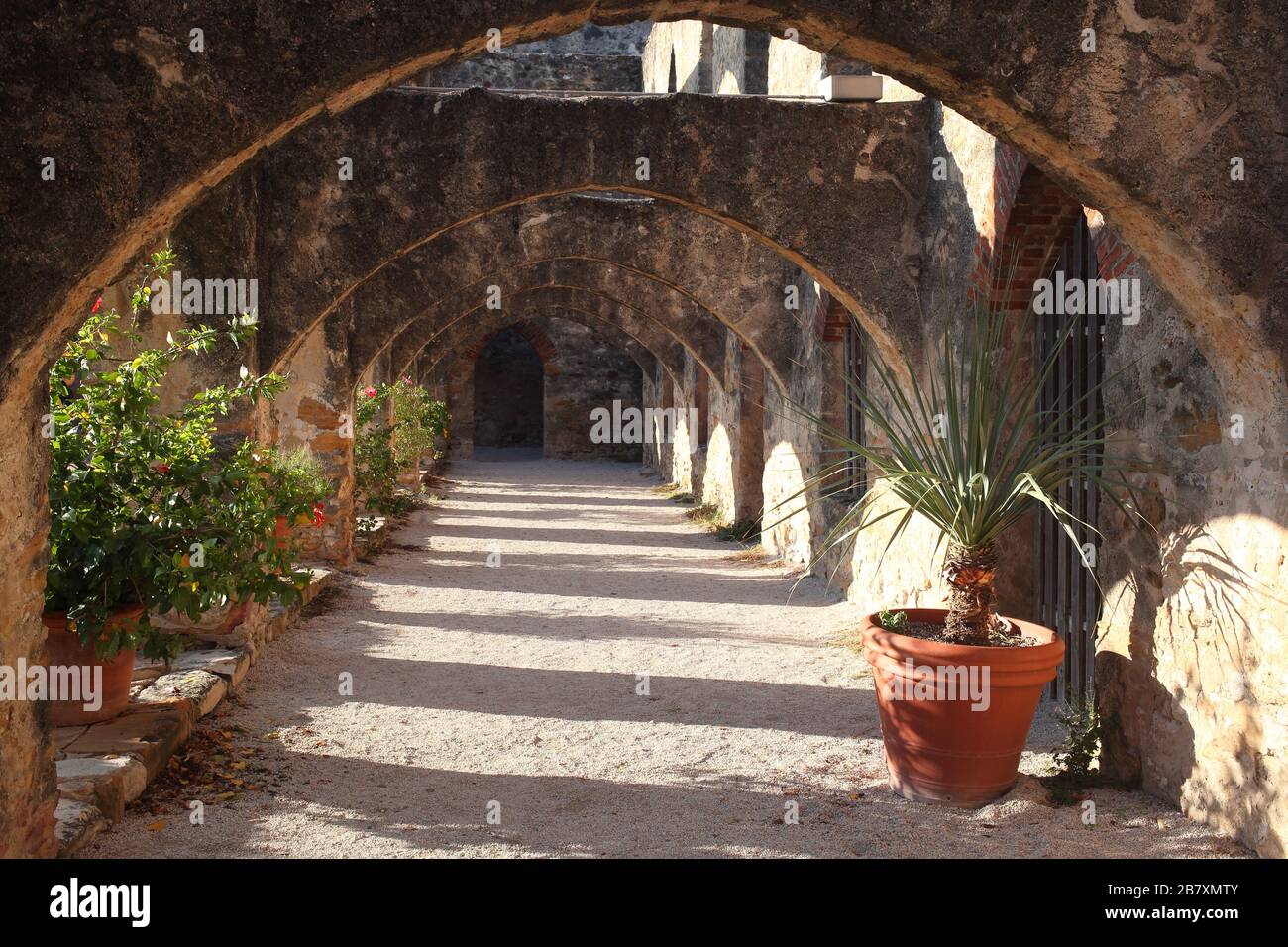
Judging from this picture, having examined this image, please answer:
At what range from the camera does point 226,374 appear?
5.42m

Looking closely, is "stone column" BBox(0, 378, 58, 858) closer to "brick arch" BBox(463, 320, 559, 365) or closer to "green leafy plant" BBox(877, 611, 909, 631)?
"green leafy plant" BBox(877, 611, 909, 631)

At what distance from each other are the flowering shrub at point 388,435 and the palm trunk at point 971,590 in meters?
6.52

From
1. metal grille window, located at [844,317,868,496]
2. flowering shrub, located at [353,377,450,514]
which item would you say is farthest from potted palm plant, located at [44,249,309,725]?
flowering shrub, located at [353,377,450,514]

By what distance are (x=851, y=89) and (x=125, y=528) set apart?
160 inches

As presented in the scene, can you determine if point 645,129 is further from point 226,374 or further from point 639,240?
point 639,240

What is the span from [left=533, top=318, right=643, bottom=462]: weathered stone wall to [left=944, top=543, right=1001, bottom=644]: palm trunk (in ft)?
59.6

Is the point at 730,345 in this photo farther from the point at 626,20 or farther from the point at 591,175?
the point at 626,20

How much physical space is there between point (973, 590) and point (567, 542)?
7283 millimetres

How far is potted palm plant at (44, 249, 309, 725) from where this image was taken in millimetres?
3680

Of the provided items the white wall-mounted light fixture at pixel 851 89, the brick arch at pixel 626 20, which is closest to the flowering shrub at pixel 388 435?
the white wall-mounted light fixture at pixel 851 89

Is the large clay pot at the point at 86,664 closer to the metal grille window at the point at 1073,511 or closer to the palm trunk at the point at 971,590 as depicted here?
the palm trunk at the point at 971,590

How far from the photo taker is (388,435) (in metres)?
10.5

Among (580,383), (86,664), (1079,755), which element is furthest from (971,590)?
(580,383)

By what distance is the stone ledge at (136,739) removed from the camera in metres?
3.22
